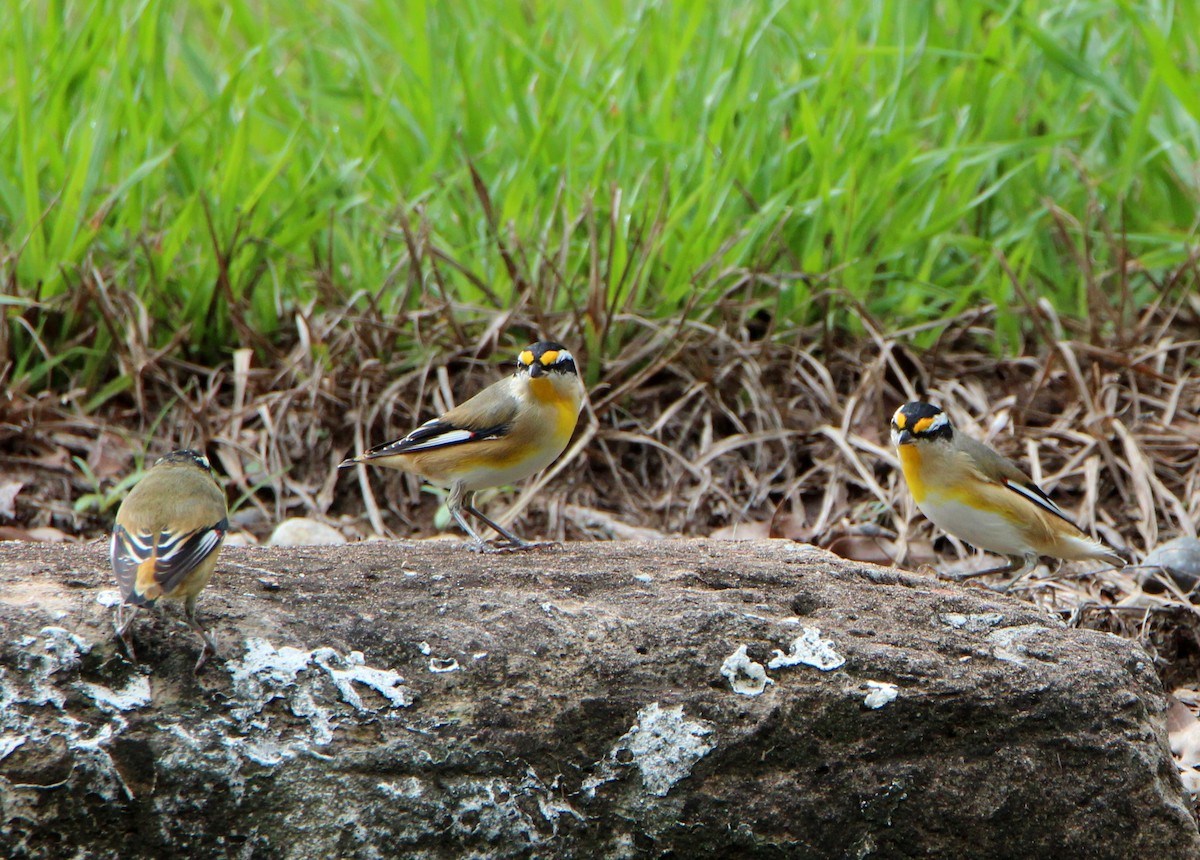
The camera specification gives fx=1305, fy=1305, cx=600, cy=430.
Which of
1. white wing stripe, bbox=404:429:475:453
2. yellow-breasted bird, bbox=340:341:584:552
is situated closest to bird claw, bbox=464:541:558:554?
yellow-breasted bird, bbox=340:341:584:552

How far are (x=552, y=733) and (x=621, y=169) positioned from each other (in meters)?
3.96

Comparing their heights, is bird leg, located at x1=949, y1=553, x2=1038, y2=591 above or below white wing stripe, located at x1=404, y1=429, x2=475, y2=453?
below

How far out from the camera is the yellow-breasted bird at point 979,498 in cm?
457

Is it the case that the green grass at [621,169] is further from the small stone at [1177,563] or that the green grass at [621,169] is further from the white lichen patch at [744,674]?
the white lichen patch at [744,674]

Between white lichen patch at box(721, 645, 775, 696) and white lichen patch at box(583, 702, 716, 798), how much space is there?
0.44 ft

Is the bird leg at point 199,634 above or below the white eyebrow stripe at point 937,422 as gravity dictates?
above

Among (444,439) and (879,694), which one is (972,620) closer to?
(879,694)

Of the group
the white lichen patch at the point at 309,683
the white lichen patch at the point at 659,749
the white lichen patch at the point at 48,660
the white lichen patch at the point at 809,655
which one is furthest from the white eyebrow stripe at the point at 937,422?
the white lichen patch at the point at 48,660

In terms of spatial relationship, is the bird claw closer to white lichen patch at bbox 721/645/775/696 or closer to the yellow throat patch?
white lichen patch at bbox 721/645/775/696

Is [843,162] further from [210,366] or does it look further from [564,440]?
[210,366]

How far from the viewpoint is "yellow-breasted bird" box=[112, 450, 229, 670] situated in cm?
274

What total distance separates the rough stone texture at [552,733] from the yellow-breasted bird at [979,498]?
125 centimetres

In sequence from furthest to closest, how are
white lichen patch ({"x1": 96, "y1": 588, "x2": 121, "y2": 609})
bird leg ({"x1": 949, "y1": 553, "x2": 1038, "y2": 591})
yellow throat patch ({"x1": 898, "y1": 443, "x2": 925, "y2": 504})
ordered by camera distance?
bird leg ({"x1": 949, "y1": 553, "x2": 1038, "y2": 591})
yellow throat patch ({"x1": 898, "y1": 443, "x2": 925, "y2": 504})
white lichen patch ({"x1": 96, "y1": 588, "x2": 121, "y2": 609})

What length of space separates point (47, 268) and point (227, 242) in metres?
0.78
